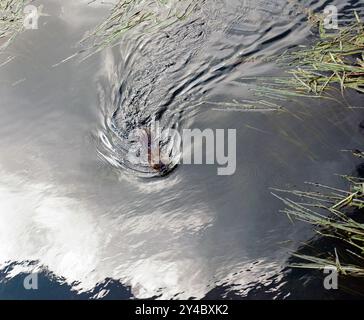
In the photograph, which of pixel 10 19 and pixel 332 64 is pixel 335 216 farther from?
pixel 10 19

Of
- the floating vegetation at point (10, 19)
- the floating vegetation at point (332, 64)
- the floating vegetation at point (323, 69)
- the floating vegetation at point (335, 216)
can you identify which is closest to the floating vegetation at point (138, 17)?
the floating vegetation at point (10, 19)

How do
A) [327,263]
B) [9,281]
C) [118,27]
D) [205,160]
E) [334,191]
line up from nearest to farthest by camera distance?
[327,263], [334,191], [9,281], [205,160], [118,27]

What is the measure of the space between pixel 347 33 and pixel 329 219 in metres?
1.73

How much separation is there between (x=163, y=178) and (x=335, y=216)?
55.0 inches

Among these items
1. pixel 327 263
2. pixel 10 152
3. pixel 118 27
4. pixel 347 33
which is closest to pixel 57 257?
pixel 10 152

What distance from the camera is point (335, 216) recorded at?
3.17m

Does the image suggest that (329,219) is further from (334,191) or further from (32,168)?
(32,168)

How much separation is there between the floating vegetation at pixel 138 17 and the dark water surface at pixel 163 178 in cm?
12

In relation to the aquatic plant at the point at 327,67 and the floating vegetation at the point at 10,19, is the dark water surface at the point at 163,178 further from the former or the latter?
the floating vegetation at the point at 10,19

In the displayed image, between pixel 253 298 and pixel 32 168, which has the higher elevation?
pixel 32 168

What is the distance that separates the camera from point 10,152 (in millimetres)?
4492

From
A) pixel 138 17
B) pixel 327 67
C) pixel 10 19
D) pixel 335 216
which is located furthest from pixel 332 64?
pixel 10 19

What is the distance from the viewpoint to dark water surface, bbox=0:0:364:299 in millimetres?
3367

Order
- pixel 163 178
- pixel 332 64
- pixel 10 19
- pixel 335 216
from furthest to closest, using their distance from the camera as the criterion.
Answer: pixel 10 19, pixel 163 178, pixel 332 64, pixel 335 216
